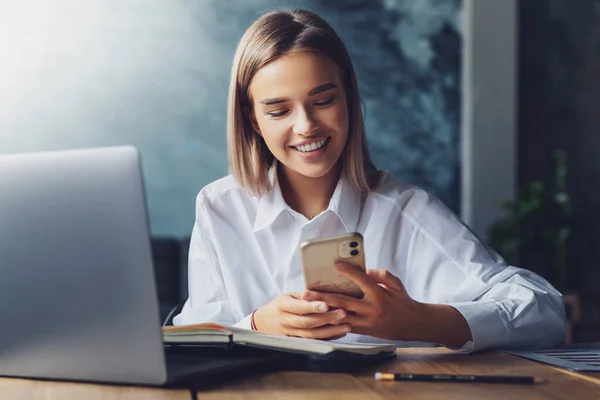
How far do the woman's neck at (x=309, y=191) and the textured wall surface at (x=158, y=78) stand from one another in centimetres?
241

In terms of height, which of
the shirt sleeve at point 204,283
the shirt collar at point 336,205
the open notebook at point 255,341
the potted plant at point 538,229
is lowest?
the potted plant at point 538,229

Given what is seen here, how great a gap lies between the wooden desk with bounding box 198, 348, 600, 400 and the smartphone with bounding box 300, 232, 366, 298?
0.13m

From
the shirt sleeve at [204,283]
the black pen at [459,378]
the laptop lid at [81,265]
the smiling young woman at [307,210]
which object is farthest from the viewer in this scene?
the shirt sleeve at [204,283]

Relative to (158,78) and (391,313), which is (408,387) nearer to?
(391,313)

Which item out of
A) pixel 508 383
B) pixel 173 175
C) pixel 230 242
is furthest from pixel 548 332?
pixel 173 175

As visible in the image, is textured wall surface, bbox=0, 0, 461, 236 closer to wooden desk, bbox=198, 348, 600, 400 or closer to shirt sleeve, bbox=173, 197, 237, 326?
shirt sleeve, bbox=173, 197, 237, 326

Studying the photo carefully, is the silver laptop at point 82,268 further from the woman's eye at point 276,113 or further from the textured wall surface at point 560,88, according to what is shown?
the textured wall surface at point 560,88

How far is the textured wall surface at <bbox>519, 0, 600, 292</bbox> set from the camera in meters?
4.42

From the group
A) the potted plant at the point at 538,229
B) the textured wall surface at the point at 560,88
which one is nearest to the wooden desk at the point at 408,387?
the potted plant at the point at 538,229

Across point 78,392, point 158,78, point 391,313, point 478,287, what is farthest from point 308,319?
point 158,78

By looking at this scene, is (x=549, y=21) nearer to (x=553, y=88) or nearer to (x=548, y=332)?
(x=553, y=88)

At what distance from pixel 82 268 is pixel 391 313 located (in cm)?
48

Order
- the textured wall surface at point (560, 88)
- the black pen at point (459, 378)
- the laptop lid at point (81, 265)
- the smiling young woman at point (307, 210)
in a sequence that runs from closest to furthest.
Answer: the laptop lid at point (81, 265) → the black pen at point (459, 378) → the smiling young woman at point (307, 210) → the textured wall surface at point (560, 88)

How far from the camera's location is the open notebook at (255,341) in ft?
3.33
